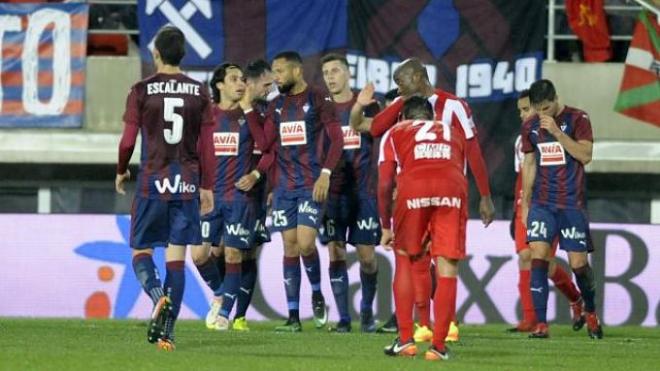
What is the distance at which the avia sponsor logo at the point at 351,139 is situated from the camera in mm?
16891

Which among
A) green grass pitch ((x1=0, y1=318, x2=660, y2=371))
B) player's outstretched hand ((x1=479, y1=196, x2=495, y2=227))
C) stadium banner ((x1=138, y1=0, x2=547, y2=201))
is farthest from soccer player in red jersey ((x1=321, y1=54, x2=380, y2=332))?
stadium banner ((x1=138, y1=0, x2=547, y2=201))

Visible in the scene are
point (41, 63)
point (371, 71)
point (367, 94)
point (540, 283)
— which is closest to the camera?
point (367, 94)

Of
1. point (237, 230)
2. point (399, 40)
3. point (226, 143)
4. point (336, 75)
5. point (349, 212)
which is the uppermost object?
point (399, 40)

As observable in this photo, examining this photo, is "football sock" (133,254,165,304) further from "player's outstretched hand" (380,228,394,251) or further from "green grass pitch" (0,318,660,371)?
"player's outstretched hand" (380,228,394,251)

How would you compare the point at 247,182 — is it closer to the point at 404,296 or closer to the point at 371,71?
the point at 404,296

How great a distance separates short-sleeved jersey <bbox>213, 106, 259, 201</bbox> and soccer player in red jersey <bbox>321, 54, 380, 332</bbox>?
956 millimetres

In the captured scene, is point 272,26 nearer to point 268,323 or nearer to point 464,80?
point 464,80

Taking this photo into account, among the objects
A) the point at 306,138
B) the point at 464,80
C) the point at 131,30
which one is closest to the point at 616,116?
the point at 464,80

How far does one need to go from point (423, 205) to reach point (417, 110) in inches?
23.7

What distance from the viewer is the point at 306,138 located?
16594 mm

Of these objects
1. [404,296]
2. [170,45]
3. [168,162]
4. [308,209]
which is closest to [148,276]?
[168,162]

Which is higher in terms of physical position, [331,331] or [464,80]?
[464,80]

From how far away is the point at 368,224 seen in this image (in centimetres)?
1681

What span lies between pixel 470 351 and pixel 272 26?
10.6 meters
